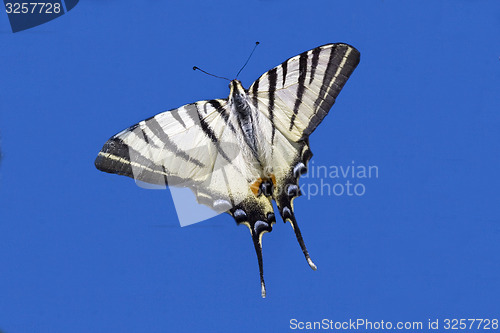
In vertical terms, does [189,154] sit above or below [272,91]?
below

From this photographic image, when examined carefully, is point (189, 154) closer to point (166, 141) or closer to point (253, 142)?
point (166, 141)

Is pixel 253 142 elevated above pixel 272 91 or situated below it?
below

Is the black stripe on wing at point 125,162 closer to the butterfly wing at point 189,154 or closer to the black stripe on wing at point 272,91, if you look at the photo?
the butterfly wing at point 189,154

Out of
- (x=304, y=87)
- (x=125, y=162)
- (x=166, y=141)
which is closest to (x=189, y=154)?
(x=166, y=141)

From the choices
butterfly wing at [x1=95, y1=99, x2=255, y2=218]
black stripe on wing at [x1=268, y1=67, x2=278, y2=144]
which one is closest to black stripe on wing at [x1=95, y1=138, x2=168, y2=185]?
butterfly wing at [x1=95, y1=99, x2=255, y2=218]

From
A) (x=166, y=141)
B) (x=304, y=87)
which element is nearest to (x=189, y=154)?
(x=166, y=141)

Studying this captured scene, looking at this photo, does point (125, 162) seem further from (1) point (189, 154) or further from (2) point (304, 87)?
(2) point (304, 87)

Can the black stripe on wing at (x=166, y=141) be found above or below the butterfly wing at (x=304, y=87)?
below

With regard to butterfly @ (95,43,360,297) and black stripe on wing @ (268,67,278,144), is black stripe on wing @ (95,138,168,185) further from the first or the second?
black stripe on wing @ (268,67,278,144)

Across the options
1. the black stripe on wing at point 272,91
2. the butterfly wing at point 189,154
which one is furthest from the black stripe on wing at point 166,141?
the black stripe on wing at point 272,91
